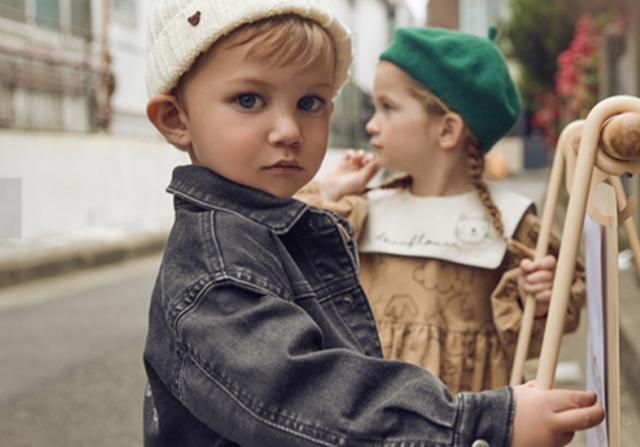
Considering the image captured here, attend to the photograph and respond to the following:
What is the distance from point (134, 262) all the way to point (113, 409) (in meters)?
6.09

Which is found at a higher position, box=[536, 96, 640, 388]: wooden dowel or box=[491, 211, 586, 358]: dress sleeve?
box=[536, 96, 640, 388]: wooden dowel

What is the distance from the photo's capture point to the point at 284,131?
139 cm

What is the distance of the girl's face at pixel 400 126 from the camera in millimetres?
2348

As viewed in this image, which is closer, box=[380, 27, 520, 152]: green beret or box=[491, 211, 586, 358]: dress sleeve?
box=[491, 211, 586, 358]: dress sleeve

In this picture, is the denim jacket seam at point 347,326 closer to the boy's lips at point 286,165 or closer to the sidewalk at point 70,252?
the boy's lips at point 286,165

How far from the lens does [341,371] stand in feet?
4.01

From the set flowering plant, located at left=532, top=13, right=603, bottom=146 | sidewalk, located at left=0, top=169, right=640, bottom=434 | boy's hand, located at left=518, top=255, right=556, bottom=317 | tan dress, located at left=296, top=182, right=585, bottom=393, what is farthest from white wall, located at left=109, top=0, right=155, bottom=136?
boy's hand, located at left=518, top=255, right=556, bottom=317

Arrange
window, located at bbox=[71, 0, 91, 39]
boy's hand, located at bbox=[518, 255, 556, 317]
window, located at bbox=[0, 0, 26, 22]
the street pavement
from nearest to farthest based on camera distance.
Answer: boy's hand, located at bbox=[518, 255, 556, 317] → the street pavement → window, located at bbox=[0, 0, 26, 22] → window, located at bbox=[71, 0, 91, 39]

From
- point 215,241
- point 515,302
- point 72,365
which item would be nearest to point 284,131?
point 215,241

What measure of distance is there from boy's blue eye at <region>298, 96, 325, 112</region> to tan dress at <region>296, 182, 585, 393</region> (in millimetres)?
851

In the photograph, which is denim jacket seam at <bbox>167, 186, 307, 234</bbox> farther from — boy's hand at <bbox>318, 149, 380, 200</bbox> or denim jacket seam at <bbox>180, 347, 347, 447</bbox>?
boy's hand at <bbox>318, 149, 380, 200</bbox>

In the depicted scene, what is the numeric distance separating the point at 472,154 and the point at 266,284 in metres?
1.23

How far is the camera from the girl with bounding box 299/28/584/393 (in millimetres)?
2242

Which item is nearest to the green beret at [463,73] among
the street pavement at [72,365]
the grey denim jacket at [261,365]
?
the grey denim jacket at [261,365]
